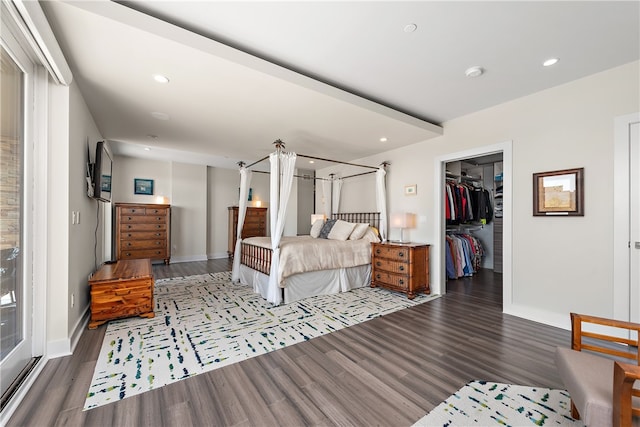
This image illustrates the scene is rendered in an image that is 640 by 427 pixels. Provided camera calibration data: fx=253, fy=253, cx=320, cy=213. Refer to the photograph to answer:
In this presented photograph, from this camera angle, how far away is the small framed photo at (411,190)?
4.54m

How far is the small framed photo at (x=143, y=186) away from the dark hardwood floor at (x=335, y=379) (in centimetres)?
474

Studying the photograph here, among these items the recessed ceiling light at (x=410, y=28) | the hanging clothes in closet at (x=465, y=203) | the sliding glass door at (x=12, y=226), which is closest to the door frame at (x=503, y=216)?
the hanging clothes in closet at (x=465, y=203)

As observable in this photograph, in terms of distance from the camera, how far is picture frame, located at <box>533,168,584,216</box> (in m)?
2.79

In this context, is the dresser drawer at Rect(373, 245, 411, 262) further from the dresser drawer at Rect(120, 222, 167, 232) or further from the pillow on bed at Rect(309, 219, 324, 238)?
the dresser drawer at Rect(120, 222, 167, 232)

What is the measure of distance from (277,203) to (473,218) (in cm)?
431

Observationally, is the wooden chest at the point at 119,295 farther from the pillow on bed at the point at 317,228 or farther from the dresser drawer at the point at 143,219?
the dresser drawer at the point at 143,219

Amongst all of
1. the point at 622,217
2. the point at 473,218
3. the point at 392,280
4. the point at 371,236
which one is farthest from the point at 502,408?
the point at 473,218

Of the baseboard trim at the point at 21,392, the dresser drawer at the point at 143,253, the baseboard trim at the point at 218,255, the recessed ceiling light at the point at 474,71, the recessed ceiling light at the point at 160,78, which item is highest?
the recessed ceiling light at the point at 474,71

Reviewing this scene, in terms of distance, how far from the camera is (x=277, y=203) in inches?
147

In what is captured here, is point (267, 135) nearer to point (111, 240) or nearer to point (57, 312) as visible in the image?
→ point (57, 312)

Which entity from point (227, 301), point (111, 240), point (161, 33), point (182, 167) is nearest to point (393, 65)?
point (161, 33)

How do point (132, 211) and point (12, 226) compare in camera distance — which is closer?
point (12, 226)

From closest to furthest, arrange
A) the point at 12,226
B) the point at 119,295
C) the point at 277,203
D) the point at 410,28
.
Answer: the point at 12,226 < the point at 410,28 < the point at 119,295 < the point at 277,203

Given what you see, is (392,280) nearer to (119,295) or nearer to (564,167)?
(564,167)
